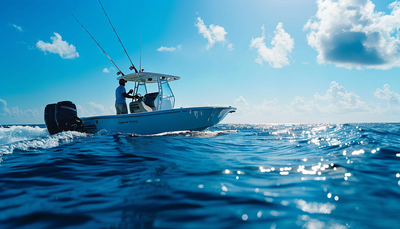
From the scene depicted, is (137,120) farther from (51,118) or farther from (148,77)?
(51,118)

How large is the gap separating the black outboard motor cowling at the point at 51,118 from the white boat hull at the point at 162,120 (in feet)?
5.07

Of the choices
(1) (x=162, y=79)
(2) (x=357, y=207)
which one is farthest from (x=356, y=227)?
(1) (x=162, y=79)

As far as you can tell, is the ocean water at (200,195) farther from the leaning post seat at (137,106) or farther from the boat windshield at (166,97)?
the boat windshield at (166,97)

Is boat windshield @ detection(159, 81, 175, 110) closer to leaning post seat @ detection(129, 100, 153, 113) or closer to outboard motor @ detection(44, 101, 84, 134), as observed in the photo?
leaning post seat @ detection(129, 100, 153, 113)

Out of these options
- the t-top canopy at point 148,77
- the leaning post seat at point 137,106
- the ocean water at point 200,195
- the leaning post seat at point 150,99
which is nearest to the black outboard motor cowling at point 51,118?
the leaning post seat at point 137,106

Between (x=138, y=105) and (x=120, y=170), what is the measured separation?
6921 mm

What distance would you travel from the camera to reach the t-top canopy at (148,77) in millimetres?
10078

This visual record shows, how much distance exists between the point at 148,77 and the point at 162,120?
10.7 ft

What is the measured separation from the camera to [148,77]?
1043 cm

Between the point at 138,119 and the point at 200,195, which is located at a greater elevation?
the point at 138,119

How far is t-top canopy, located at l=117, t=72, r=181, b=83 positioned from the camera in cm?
1008

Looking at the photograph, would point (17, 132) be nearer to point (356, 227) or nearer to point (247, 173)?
point (247, 173)

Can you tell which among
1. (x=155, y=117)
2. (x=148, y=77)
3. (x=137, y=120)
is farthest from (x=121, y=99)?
(x=155, y=117)

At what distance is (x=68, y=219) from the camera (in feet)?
4.70
